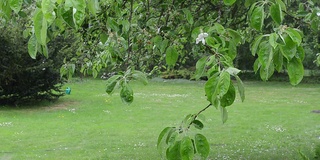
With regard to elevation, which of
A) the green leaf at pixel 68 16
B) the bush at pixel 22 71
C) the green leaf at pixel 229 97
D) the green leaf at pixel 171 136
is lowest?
the bush at pixel 22 71

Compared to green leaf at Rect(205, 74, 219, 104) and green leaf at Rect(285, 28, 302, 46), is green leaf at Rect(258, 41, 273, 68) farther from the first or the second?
green leaf at Rect(205, 74, 219, 104)

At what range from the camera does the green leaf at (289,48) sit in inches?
64.2

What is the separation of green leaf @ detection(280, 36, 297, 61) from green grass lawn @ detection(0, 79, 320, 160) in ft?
12.4

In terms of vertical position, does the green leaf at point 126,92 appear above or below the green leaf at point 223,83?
below

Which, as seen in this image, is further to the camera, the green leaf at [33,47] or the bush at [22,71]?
the bush at [22,71]

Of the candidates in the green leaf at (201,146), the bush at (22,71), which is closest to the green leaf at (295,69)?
the green leaf at (201,146)

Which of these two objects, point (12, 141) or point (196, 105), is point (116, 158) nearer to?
point (12, 141)

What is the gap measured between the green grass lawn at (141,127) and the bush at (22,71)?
1.88ft

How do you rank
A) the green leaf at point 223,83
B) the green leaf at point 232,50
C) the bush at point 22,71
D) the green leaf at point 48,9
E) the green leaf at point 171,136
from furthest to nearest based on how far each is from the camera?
the bush at point 22,71
the green leaf at point 232,50
the green leaf at point 171,136
the green leaf at point 223,83
the green leaf at point 48,9

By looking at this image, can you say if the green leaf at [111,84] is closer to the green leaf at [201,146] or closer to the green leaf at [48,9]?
the green leaf at [201,146]

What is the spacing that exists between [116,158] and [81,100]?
957 cm

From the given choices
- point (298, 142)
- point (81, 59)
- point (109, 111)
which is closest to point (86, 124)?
point (109, 111)

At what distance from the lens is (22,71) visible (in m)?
14.9

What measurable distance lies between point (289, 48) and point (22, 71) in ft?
46.6
